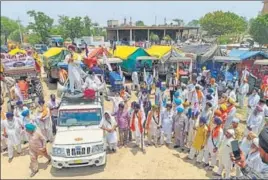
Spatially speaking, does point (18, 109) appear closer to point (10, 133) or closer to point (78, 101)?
point (78, 101)

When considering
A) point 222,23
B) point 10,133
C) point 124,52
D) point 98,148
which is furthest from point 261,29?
point 10,133

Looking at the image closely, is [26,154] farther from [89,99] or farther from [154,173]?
[154,173]

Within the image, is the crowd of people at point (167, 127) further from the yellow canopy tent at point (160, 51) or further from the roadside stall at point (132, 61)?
the yellow canopy tent at point (160, 51)

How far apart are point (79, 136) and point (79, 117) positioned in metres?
0.85

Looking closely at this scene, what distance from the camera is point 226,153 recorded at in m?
7.50

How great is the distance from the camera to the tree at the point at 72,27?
181 feet

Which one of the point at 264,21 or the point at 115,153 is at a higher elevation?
the point at 264,21

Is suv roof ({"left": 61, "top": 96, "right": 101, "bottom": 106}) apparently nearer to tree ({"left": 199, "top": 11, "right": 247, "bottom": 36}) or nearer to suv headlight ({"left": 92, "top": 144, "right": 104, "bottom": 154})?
suv headlight ({"left": 92, "top": 144, "right": 104, "bottom": 154})

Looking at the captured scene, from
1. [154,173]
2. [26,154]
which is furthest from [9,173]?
[26,154]

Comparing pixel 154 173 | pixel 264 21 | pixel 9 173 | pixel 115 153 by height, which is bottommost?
pixel 115 153

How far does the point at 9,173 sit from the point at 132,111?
6.36 metres

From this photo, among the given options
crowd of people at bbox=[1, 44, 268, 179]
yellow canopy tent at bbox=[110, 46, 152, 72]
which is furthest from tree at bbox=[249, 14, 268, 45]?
crowd of people at bbox=[1, 44, 268, 179]

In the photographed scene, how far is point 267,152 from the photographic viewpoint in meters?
7.57

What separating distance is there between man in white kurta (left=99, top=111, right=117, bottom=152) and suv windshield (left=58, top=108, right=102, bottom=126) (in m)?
0.21
